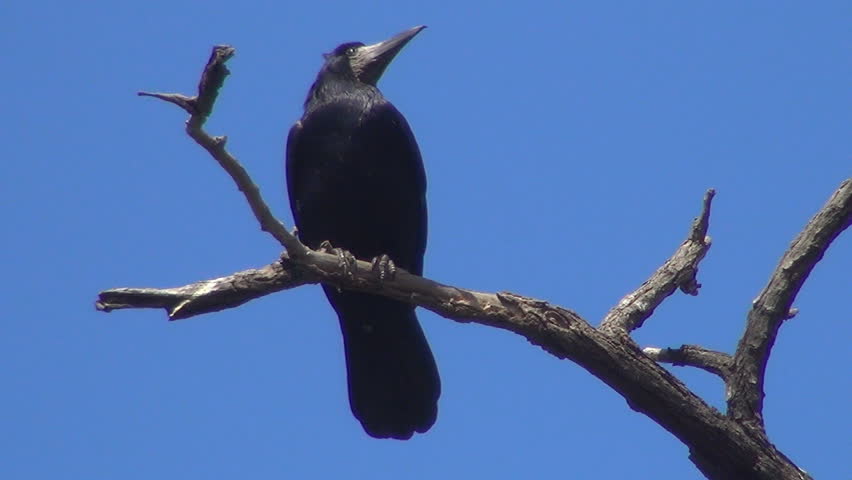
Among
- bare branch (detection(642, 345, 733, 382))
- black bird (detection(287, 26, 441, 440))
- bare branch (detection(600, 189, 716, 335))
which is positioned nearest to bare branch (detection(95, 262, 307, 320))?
black bird (detection(287, 26, 441, 440))

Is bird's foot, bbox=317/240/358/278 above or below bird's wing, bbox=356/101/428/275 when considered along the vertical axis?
below

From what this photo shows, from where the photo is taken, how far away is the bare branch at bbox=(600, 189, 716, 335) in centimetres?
580

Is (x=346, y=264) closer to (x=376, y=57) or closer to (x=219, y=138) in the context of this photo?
(x=219, y=138)

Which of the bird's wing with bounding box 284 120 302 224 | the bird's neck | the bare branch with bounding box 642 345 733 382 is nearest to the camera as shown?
the bare branch with bounding box 642 345 733 382

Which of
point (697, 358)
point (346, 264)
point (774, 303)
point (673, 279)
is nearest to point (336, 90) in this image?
point (346, 264)

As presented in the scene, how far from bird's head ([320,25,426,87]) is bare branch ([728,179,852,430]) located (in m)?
3.02

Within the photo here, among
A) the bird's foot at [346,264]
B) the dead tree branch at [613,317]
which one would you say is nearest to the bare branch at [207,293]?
the dead tree branch at [613,317]

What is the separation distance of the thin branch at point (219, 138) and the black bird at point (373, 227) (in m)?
1.13

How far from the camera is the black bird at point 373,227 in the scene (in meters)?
6.35

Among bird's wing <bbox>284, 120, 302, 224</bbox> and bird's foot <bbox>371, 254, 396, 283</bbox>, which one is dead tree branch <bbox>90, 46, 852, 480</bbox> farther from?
bird's wing <bbox>284, 120, 302, 224</bbox>

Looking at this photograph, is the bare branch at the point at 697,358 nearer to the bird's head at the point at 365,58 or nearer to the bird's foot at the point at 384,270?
the bird's foot at the point at 384,270

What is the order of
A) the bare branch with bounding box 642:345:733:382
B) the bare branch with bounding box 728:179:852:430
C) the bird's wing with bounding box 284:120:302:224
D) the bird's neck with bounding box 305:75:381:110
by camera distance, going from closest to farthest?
the bare branch with bounding box 728:179:852:430
the bare branch with bounding box 642:345:733:382
the bird's wing with bounding box 284:120:302:224
the bird's neck with bounding box 305:75:381:110

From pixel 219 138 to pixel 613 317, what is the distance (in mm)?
2094

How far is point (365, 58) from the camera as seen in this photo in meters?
7.48
